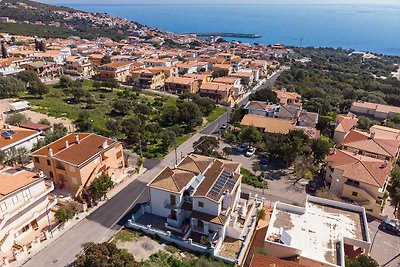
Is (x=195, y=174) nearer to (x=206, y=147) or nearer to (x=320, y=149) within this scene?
(x=206, y=147)

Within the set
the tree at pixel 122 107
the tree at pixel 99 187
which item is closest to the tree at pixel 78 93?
the tree at pixel 122 107

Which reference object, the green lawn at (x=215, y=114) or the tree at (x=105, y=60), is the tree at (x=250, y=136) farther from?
the tree at (x=105, y=60)

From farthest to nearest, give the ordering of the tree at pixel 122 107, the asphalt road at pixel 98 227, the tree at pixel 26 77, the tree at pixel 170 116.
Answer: the tree at pixel 26 77 → the tree at pixel 122 107 → the tree at pixel 170 116 → the asphalt road at pixel 98 227

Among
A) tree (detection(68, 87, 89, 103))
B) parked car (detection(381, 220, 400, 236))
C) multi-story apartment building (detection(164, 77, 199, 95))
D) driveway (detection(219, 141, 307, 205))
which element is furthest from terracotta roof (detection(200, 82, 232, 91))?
parked car (detection(381, 220, 400, 236))

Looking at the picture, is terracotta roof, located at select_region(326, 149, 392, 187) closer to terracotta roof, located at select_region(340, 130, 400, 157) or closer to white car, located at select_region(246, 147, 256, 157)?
terracotta roof, located at select_region(340, 130, 400, 157)

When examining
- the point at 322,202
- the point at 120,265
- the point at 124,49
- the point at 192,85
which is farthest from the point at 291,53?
the point at 120,265

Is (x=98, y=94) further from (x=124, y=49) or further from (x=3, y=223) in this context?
(x=124, y=49)
